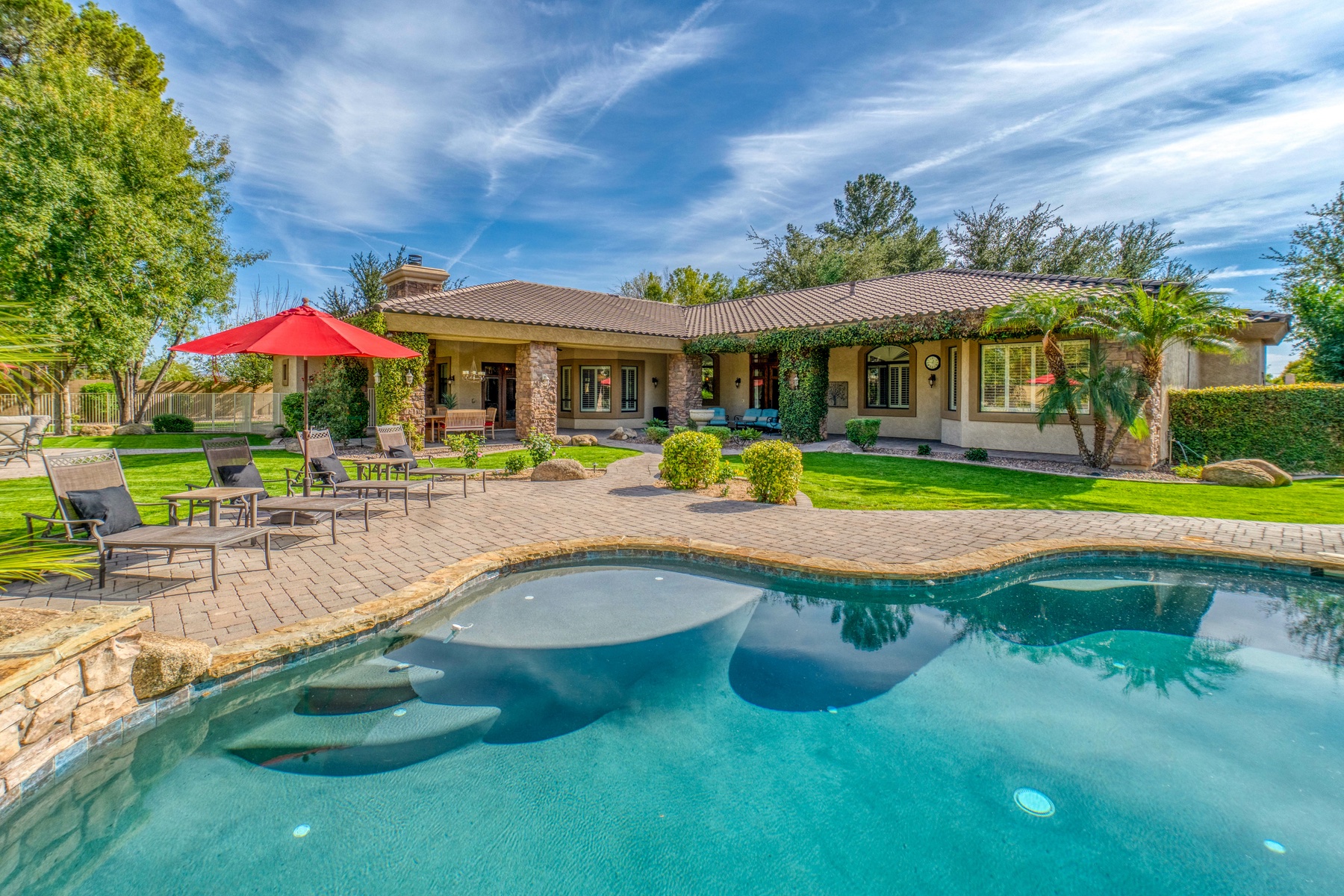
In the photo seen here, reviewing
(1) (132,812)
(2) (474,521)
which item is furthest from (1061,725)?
(2) (474,521)

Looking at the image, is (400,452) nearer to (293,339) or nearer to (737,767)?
(293,339)

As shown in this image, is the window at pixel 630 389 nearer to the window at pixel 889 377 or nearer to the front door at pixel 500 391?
the front door at pixel 500 391

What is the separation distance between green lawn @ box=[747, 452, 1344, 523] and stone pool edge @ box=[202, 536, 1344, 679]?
7.76 feet

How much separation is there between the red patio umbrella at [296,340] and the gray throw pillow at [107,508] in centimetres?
186

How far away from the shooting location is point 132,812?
284 cm

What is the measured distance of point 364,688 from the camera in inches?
153

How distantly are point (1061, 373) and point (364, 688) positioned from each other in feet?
45.0

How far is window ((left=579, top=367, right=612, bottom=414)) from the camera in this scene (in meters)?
22.5

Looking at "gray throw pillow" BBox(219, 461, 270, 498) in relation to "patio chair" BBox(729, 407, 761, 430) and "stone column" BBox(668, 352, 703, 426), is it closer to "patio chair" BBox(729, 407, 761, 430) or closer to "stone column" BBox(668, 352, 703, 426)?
"stone column" BBox(668, 352, 703, 426)

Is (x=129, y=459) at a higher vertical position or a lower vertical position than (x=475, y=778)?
higher

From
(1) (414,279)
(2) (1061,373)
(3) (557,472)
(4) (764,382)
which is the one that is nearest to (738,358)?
(4) (764,382)

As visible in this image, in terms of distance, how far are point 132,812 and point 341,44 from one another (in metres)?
12.2

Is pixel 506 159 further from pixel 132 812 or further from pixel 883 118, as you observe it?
pixel 132 812

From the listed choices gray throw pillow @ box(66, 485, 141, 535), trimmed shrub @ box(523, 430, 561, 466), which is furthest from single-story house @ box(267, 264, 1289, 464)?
gray throw pillow @ box(66, 485, 141, 535)
